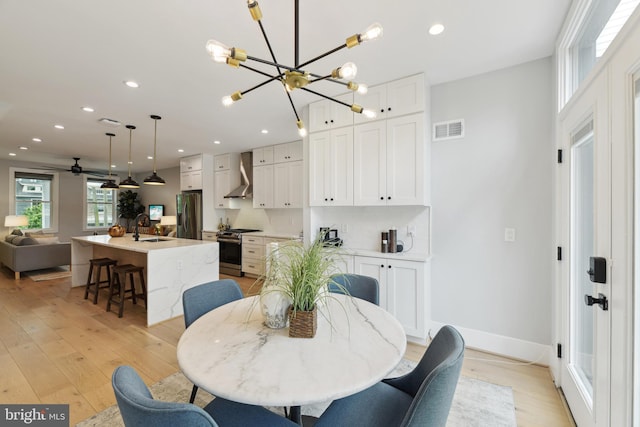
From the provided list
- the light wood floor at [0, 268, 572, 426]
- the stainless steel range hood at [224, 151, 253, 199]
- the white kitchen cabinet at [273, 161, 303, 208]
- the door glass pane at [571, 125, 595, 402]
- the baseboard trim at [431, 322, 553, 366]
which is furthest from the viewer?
the stainless steel range hood at [224, 151, 253, 199]

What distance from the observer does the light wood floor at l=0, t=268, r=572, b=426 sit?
2000 millimetres

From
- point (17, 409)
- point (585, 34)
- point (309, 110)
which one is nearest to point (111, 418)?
point (17, 409)

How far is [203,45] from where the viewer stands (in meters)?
2.29

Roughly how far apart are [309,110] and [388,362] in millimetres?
3038

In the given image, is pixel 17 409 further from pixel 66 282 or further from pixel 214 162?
pixel 214 162

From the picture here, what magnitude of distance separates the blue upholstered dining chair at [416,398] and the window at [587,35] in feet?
5.44

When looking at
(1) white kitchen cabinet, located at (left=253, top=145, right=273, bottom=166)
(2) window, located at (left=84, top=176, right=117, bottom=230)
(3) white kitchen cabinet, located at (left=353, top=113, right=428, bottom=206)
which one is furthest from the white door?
(2) window, located at (left=84, top=176, right=117, bottom=230)

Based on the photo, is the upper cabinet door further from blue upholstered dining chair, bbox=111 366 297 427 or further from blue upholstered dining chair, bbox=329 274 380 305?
blue upholstered dining chair, bbox=111 366 297 427

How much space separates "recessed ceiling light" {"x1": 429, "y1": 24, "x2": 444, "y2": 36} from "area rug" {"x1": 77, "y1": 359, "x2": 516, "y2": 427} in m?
2.47

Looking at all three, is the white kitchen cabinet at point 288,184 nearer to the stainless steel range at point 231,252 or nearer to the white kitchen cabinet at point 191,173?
the stainless steel range at point 231,252

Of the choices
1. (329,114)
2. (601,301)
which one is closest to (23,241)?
(329,114)

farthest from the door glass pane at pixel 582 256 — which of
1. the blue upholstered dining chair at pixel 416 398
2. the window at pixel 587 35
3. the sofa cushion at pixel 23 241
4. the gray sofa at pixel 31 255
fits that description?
the sofa cushion at pixel 23 241

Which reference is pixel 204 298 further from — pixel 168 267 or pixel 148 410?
pixel 168 267

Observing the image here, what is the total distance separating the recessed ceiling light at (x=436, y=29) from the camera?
203cm
